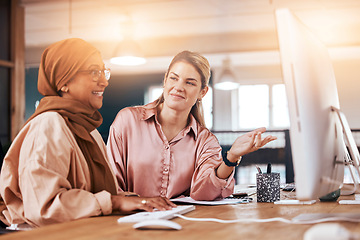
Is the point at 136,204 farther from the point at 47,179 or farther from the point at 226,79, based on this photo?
the point at 226,79

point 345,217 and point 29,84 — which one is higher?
point 29,84

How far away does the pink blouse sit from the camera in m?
1.93

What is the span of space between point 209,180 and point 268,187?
23cm

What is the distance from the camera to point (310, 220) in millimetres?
1022

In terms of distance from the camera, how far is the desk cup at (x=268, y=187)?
1.60m

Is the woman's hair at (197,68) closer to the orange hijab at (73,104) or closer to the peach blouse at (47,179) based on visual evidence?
the orange hijab at (73,104)

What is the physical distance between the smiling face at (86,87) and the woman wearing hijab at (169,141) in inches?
19.8

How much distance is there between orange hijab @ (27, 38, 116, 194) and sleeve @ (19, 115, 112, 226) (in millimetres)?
122

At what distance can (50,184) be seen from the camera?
1.16m

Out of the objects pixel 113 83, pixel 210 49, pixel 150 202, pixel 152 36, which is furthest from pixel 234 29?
pixel 150 202

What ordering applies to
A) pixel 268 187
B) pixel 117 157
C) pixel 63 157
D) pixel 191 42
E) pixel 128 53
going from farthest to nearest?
pixel 191 42 < pixel 128 53 < pixel 117 157 < pixel 268 187 < pixel 63 157

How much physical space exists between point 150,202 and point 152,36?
646 centimetres

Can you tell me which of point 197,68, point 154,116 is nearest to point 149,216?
point 154,116

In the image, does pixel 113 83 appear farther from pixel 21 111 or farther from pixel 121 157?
pixel 121 157
